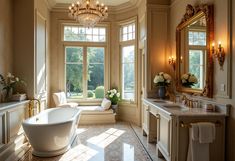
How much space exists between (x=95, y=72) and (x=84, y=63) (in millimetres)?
477

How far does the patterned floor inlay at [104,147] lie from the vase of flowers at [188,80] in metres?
1.54

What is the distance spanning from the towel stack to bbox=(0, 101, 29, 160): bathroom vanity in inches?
120

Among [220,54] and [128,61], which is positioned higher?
[128,61]

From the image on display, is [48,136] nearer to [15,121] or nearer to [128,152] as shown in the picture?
[15,121]

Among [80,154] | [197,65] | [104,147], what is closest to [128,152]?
[104,147]

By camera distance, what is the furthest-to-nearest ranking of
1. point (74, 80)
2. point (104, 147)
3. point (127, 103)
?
point (74, 80), point (127, 103), point (104, 147)

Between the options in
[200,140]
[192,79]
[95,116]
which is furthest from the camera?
[95,116]

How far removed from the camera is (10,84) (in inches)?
163

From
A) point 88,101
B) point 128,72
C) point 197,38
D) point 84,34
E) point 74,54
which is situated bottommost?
point 88,101

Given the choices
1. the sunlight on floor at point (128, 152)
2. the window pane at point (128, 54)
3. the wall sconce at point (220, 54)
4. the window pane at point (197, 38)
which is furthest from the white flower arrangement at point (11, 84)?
the wall sconce at point (220, 54)

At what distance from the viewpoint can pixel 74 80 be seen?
665 centimetres

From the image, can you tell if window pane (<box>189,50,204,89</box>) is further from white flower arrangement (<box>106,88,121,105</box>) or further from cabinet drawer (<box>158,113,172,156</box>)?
white flower arrangement (<box>106,88,121,105</box>)

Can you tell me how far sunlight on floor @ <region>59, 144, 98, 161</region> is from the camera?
138 inches

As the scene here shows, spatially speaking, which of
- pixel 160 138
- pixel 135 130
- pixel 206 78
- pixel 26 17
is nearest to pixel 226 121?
pixel 206 78
